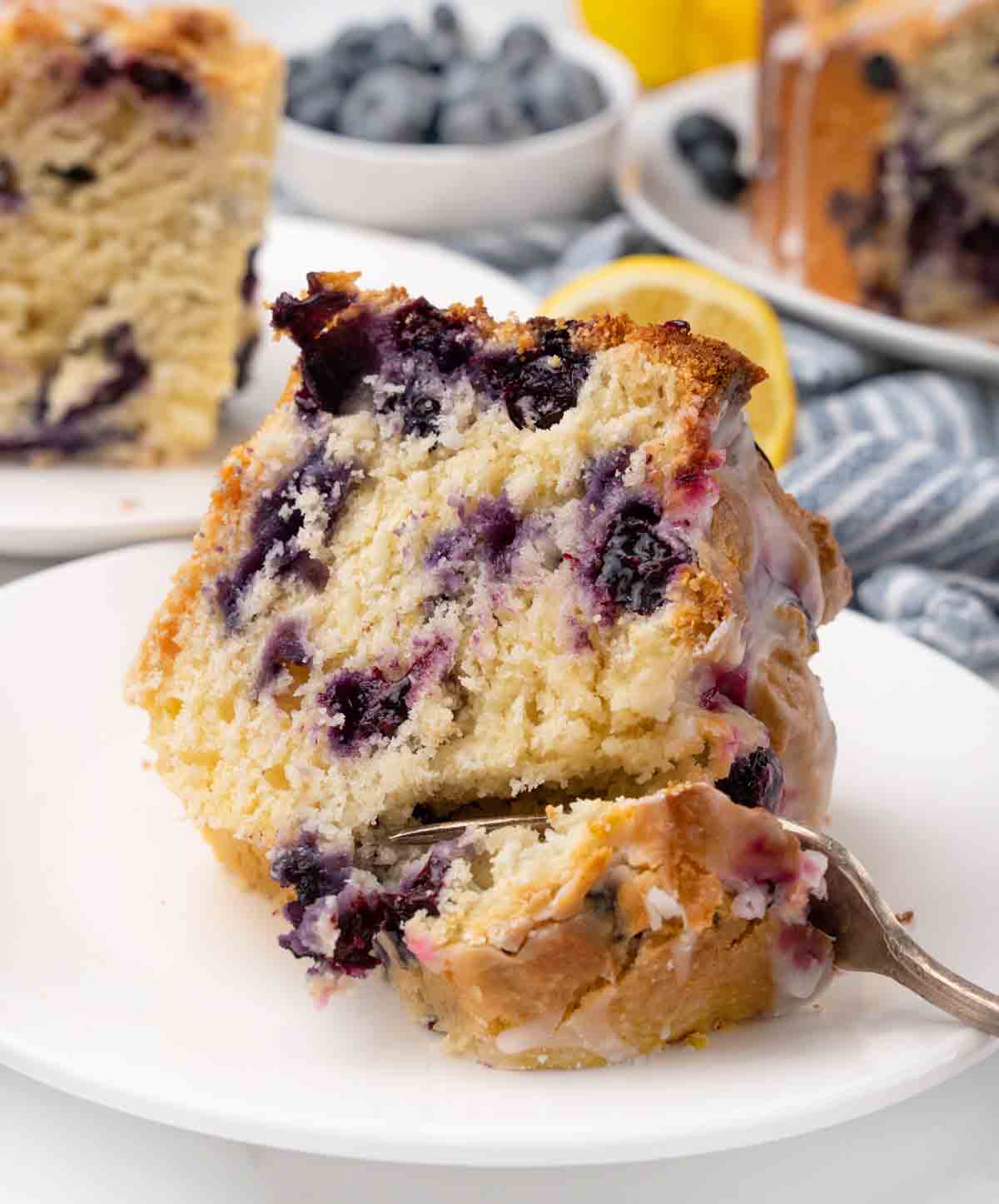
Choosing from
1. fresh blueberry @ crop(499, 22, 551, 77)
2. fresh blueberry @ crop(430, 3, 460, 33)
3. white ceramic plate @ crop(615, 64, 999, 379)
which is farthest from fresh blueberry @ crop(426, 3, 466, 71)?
white ceramic plate @ crop(615, 64, 999, 379)

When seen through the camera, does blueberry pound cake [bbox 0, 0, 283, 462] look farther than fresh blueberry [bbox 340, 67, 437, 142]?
No

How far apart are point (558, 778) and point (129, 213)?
2.43 metres

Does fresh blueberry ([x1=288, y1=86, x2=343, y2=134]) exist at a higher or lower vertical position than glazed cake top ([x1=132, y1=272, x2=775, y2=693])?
lower

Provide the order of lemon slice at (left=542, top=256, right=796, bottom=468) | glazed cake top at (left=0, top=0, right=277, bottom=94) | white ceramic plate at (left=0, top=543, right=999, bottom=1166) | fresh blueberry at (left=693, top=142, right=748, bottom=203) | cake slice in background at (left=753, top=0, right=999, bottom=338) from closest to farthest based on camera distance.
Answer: white ceramic plate at (left=0, top=543, right=999, bottom=1166)
glazed cake top at (left=0, top=0, right=277, bottom=94)
lemon slice at (left=542, top=256, right=796, bottom=468)
cake slice in background at (left=753, top=0, right=999, bottom=338)
fresh blueberry at (left=693, top=142, right=748, bottom=203)

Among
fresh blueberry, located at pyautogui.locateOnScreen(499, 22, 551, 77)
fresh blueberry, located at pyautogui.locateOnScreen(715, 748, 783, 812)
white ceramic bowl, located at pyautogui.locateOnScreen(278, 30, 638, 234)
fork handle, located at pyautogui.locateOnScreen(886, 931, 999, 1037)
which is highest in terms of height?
fresh blueberry, located at pyautogui.locateOnScreen(715, 748, 783, 812)

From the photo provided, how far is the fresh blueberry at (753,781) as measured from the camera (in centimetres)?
234

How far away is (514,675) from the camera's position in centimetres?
240

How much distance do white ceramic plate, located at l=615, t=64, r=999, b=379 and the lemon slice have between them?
0.69 m

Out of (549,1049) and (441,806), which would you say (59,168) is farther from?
(549,1049)

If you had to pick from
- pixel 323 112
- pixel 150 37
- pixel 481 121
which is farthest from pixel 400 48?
pixel 150 37

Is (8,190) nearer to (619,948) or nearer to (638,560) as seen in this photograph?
(638,560)

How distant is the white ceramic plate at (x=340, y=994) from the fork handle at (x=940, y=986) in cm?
2

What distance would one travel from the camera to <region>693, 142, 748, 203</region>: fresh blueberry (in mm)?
5867

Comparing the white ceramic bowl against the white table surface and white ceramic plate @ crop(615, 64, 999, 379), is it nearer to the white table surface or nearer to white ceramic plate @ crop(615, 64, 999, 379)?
white ceramic plate @ crop(615, 64, 999, 379)
